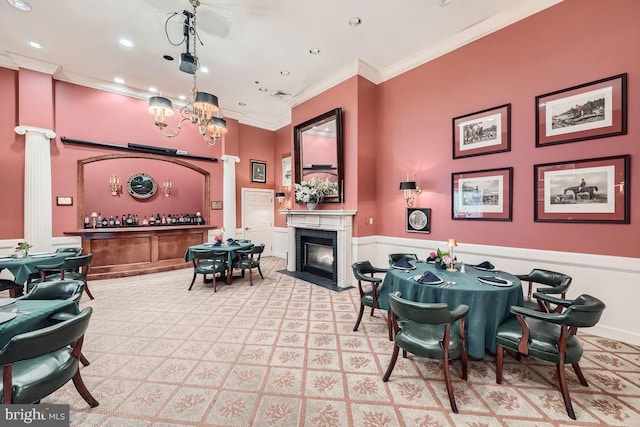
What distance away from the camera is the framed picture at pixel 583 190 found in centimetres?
306

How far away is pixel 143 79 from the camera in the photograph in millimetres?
5965

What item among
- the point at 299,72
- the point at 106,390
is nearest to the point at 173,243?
the point at 106,390

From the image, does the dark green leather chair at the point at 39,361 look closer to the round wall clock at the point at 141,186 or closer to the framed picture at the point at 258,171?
the round wall clock at the point at 141,186

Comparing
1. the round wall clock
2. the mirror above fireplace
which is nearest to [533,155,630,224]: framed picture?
the mirror above fireplace

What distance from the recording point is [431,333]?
230cm

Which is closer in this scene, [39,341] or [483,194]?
[39,341]

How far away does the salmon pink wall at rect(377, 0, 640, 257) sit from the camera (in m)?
3.08

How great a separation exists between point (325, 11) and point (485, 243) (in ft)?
15.0

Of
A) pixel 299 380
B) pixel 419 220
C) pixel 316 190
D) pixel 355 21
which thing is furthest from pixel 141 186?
pixel 419 220

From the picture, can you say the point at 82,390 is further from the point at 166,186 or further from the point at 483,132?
the point at 166,186

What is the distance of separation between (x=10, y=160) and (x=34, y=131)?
0.74 m

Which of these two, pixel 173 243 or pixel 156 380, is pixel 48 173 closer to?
pixel 173 243

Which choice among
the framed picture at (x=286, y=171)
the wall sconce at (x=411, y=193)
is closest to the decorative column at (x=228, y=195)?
the framed picture at (x=286, y=171)

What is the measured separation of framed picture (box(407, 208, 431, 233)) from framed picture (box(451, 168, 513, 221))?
470 mm
